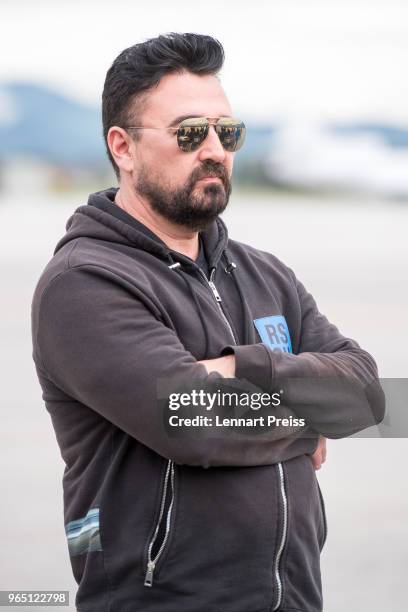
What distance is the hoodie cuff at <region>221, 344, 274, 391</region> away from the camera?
259cm

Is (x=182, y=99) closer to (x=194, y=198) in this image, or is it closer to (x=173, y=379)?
(x=194, y=198)

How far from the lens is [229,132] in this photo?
284 centimetres

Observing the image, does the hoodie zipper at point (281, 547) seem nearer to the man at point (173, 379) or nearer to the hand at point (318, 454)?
the man at point (173, 379)

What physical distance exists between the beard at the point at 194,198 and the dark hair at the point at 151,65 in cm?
22

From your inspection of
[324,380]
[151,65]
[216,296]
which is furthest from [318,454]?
[151,65]

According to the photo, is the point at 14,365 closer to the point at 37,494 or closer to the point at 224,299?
the point at 37,494

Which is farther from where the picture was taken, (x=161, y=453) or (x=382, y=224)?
(x=382, y=224)

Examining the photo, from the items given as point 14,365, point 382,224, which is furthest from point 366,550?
point 382,224

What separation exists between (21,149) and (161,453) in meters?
9.05

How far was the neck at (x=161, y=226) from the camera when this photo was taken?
9.39ft

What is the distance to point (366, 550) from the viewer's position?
5.01 meters

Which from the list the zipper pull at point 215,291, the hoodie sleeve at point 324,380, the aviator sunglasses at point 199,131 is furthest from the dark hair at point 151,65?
the hoodie sleeve at point 324,380

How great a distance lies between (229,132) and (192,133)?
0.34 feet

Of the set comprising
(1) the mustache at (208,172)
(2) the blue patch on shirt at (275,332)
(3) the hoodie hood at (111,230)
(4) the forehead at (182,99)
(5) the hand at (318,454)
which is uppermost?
(4) the forehead at (182,99)
